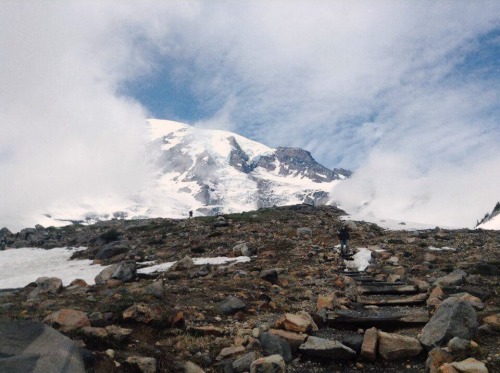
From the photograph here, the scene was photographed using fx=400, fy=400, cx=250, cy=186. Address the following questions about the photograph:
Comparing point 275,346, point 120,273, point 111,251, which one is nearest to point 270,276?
point 120,273

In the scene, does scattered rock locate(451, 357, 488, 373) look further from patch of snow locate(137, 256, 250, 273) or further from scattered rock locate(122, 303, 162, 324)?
patch of snow locate(137, 256, 250, 273)

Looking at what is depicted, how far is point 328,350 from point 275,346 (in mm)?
1029

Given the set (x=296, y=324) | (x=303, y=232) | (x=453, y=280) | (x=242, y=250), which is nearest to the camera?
(x=296, y=324)

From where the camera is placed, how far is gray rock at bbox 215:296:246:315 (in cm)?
1103

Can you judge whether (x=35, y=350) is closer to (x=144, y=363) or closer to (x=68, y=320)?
(x=144, y=363)

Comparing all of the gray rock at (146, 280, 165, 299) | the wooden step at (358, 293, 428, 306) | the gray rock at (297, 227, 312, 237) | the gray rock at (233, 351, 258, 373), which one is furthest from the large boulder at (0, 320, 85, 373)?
the gray rock at (297, 227, 312, 237)

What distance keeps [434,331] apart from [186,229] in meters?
27.5

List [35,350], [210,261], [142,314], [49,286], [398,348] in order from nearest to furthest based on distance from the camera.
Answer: [35,350], [398,348], [142,314], [49,286], [210,261]

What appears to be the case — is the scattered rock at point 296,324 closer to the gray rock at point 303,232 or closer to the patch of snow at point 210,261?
the patch of snow at point 210,261

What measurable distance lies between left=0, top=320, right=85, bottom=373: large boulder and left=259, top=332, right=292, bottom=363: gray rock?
3.43m

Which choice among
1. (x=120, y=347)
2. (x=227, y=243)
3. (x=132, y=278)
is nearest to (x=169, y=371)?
(x=120, y=347)

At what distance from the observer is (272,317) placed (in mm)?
10922

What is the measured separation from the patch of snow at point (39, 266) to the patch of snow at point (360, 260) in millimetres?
13053

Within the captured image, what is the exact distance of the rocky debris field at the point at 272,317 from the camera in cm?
679
